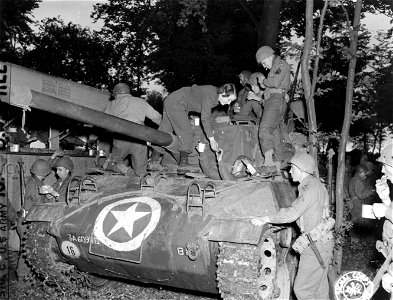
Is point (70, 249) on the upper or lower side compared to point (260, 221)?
lower

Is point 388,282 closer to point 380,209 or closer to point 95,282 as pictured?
point 380,209

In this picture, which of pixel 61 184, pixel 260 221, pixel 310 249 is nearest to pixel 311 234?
pixel 310 249

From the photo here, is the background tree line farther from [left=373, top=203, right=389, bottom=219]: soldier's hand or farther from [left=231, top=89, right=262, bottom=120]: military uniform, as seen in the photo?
[left=373, top=203, right=389, bottom=219]: soldier's hand

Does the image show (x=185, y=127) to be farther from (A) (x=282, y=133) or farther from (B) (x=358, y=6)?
(B) (x=358, y=6)

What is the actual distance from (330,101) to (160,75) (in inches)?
406

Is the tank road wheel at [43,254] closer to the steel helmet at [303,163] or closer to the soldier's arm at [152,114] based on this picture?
the soldier's arm at [152,114]

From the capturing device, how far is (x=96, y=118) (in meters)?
5.91

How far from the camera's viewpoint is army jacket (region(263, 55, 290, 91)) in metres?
7.80

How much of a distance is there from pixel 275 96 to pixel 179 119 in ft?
5.80

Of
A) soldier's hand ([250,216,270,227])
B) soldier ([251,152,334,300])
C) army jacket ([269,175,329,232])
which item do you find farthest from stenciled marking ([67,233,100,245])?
soldier ([251,152,334,300])

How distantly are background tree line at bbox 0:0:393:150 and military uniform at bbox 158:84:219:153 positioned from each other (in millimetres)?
9233

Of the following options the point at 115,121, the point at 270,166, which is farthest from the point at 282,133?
the point at 115,121

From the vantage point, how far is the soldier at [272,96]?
721 centimetres

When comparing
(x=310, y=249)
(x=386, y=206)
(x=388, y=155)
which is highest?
(x=388, y=155)
